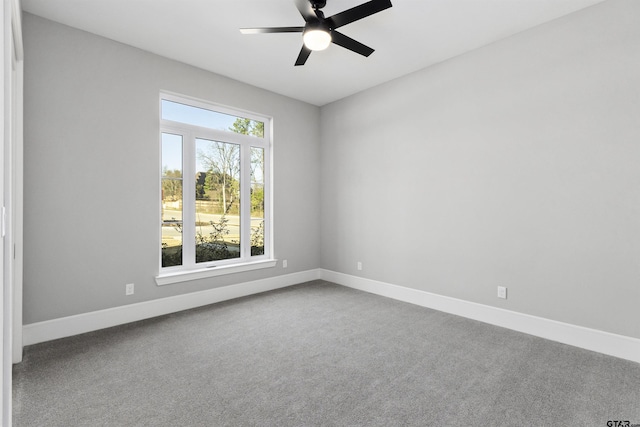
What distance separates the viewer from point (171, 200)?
3.73 metres

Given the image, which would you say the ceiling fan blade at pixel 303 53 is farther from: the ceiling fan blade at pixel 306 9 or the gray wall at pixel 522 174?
the gray wall at pixel 522 174

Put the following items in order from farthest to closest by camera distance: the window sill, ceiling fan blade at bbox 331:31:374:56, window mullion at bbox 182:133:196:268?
window mullion at bbox 182:133:196:268, the window sill, ceiling fan blade at bbox 331:31:374:56

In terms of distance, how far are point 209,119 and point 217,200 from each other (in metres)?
1.04

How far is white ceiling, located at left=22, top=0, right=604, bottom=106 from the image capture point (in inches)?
106

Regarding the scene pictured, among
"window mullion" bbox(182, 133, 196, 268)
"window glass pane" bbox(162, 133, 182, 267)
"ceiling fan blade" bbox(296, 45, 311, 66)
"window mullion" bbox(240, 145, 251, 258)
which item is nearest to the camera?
"ceiling fan blade" bbox(296, 45, 311, 66)

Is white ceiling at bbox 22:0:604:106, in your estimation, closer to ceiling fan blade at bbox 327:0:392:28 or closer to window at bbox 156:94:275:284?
ceiling fan blade at bbox 327:0:392:28

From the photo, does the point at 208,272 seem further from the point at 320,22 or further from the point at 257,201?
the point at 320,22

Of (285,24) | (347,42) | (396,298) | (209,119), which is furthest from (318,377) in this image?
(209,119)

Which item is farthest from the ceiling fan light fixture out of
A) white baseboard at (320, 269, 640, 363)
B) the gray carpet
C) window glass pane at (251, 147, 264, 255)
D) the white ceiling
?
white baseboard at (320, 269, 640, 363)

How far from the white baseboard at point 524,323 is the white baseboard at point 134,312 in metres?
1.64

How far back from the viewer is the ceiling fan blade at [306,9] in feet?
7.54

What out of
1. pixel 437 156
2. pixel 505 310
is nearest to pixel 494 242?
pixel 505 310

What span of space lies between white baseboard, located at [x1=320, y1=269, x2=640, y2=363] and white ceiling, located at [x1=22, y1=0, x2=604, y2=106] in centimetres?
275

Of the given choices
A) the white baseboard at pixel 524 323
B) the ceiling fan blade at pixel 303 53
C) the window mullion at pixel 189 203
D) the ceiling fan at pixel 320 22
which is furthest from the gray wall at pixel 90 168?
the white baseboard at pixel 524 323
